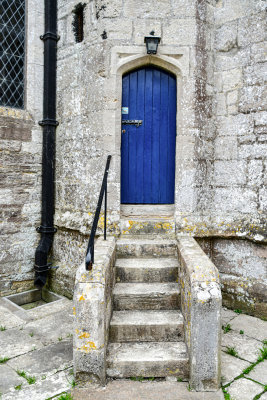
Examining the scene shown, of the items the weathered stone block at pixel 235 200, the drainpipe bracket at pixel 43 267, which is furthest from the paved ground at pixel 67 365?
the weathered stone block at pixel 235 200

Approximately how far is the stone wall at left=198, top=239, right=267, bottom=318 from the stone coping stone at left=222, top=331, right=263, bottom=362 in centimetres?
66

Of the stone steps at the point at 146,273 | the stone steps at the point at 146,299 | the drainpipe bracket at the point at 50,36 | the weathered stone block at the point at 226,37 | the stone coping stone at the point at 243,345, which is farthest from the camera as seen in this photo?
the drainpipe bracket at the point at 50,36

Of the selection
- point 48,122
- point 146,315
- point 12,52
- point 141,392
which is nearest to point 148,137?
point 48,122

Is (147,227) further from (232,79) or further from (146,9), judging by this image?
(146,9)

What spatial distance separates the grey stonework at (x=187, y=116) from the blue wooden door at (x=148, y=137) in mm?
176

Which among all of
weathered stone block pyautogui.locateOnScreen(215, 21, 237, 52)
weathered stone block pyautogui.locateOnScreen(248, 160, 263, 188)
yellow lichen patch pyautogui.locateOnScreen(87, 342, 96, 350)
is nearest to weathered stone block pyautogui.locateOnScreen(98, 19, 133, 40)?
weathered stone block pyautogui.locateOnScreen(215, 21, 237, 52)

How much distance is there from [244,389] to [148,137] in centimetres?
302

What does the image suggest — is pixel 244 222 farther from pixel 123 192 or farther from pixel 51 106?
pixel 51 106

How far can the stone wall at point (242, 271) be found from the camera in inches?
158

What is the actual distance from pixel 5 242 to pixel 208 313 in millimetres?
3209

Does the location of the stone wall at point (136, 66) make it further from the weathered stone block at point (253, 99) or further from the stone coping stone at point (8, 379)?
the stone coping stone at point (8, 379)

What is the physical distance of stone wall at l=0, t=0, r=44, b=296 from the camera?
459 cm

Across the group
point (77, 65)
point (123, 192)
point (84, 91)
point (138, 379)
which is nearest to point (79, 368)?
point (138, 379)

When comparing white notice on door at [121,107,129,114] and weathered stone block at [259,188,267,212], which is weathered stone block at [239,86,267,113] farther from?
white notice on door at [121,107,129,114]
